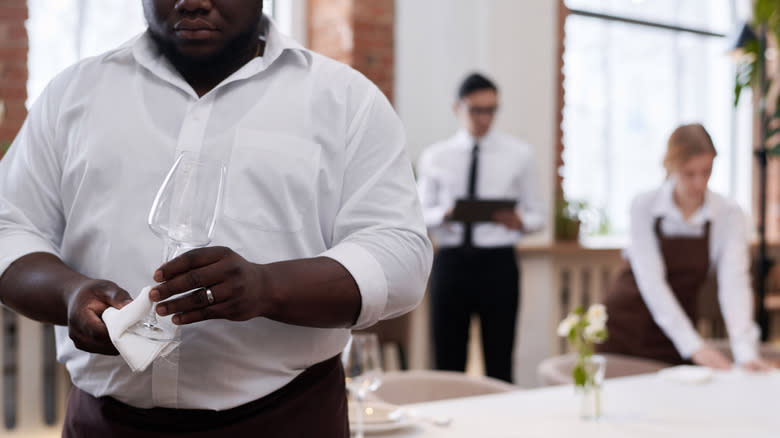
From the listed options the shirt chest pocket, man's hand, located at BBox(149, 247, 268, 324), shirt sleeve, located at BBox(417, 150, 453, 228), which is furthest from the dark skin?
shirt sleeve, located at BBox(417, 150, 453, 228)

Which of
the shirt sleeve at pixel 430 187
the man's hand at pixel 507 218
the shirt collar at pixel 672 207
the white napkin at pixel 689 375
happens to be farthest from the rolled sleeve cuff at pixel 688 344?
the shirt sleeve at pixel 430 187

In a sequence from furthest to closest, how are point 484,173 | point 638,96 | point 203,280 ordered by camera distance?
point 638,96 < point 484,173 < point 203,280

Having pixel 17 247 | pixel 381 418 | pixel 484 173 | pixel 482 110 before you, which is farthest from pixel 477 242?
pixel 17 247

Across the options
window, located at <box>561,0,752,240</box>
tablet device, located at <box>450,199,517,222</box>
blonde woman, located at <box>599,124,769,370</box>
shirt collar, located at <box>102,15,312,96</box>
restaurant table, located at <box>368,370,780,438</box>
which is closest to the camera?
shirt collar, located at <box>102,15,312,96</box>

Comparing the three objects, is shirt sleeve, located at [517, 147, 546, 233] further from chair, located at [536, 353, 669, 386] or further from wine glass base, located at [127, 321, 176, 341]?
wine glass base, located at [127, 321, 176, 341]

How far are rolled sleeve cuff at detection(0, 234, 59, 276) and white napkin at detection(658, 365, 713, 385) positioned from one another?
5.60 feet

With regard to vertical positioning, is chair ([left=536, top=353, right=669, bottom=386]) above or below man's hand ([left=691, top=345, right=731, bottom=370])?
below

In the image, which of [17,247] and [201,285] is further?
[17,247]

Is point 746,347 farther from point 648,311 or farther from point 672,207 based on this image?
point 672,207

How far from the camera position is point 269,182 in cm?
105

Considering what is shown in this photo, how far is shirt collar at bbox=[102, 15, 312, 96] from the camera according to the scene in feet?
3.61

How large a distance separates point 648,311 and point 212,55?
88.5 inches

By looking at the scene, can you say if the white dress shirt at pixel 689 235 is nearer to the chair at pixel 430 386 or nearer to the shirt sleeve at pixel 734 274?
the shirt sleeve at pixel 734 274

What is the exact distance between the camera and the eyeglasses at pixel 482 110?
3.55 meters
